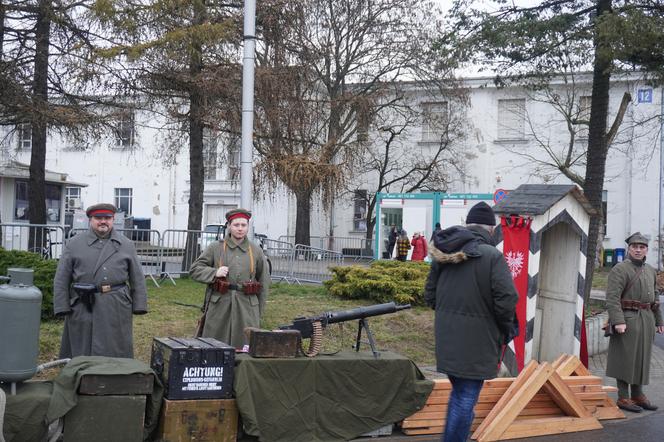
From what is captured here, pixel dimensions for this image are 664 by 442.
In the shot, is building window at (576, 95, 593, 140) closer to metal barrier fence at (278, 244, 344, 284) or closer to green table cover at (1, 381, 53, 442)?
metal barrier fence at (278, 244, 344, 284)

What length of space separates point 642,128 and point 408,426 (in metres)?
→ 31.1

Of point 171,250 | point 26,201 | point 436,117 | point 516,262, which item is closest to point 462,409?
point 516,262

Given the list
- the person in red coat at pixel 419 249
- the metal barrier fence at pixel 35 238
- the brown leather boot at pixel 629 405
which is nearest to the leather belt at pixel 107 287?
the brown leather boot at pixel 629 405

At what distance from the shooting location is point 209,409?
6.15 m

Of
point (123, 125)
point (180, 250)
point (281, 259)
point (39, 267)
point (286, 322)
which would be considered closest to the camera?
point (39, 267)

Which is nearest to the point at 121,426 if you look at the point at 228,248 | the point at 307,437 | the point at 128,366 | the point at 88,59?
the point at 128,366

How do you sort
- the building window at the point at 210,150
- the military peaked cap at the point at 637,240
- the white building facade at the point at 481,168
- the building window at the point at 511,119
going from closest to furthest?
1. the military peaked cap at the point at 637,240
2. the building window at the point at 210,150
3. the white building facade at the point at 481,168
4. the building window at the point at 511,119

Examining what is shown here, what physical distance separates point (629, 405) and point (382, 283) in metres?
5.58

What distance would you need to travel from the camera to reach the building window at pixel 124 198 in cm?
4247

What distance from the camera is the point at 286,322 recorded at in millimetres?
11383

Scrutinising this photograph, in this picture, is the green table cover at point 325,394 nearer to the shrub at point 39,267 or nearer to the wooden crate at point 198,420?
the wooden crate at point 198,420

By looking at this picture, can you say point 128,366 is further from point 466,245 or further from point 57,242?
point 57,242

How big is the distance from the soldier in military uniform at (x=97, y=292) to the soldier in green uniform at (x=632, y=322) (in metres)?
5.00

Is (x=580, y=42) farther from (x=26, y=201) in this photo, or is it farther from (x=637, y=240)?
(x=26, y=201)
